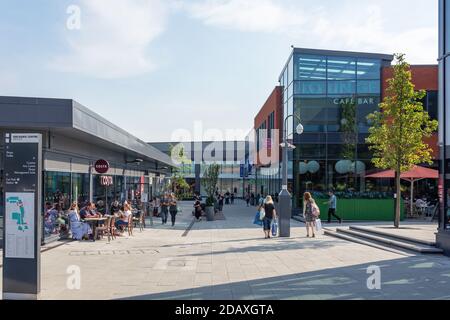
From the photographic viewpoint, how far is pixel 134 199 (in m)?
29.7

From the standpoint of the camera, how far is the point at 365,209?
26422 millimetres

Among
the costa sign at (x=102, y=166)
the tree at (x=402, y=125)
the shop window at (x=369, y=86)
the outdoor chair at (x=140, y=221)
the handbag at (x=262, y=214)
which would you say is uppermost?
the shop window at (x=369, y=86)

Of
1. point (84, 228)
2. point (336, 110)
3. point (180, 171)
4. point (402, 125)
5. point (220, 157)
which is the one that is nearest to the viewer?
point (84, 228)

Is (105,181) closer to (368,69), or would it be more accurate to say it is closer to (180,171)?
(368,69)

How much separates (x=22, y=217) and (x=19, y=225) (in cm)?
13

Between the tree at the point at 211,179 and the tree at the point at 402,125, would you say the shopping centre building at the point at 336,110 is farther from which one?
the tree at the point at 402,125

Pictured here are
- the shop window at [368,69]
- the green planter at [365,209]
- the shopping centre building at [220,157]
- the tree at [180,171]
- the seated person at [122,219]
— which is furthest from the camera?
the shopping centre building at [220,157]

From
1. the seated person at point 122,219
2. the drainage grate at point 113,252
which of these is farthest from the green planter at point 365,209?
the drainage grate at point 113,252

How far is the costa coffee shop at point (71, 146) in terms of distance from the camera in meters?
13.8

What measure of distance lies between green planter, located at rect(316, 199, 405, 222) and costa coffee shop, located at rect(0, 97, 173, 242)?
9.88 metres

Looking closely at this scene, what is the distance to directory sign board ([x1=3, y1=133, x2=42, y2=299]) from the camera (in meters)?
8.15

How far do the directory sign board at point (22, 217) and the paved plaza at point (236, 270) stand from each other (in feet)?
1.99

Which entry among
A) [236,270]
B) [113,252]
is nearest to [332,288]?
[236,270]
